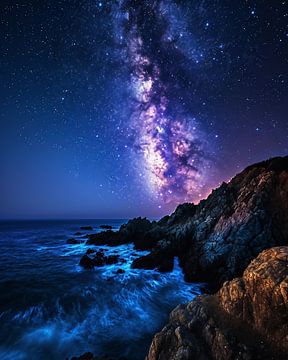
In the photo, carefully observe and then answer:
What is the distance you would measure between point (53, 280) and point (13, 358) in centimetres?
1239

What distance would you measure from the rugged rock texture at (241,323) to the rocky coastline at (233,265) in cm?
2

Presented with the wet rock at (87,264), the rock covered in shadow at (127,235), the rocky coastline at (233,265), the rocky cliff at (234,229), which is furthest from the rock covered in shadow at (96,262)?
the rock covered in shadow at (127,235)

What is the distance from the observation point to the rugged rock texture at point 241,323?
570 centimetres

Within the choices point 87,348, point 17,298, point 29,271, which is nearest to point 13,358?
point 87,348

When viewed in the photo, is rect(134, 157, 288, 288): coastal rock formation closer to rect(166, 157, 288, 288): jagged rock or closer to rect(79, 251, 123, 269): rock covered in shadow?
rect(166, 157, 288, 288): jagged rock

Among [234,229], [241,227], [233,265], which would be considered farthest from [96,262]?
[241,227]

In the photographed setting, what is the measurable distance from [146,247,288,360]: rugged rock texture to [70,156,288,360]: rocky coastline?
2cm

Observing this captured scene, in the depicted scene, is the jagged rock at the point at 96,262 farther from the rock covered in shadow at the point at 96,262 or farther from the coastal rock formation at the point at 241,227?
the coastal rock formation at the point at 241,227

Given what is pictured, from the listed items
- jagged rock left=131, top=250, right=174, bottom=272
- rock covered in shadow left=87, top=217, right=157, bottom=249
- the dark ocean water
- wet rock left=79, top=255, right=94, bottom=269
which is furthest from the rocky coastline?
the dark ocean water

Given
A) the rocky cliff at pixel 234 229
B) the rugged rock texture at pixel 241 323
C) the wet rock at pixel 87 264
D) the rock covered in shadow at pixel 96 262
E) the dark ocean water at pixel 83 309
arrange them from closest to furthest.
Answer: the rugged rock texture at pixel 241 323 < the dark ocean water at pixel 83 309 < the rocky cliff at pixel 234 229 < the wet rock at pixel 87 264 < the rock covered in shadow at pixel 96 262

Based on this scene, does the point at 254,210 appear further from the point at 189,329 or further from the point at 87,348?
the point at 87,348

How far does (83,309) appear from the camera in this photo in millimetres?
15773

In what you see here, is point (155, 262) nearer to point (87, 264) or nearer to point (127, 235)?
point (87, 264)

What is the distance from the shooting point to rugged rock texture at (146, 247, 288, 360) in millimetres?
5703
